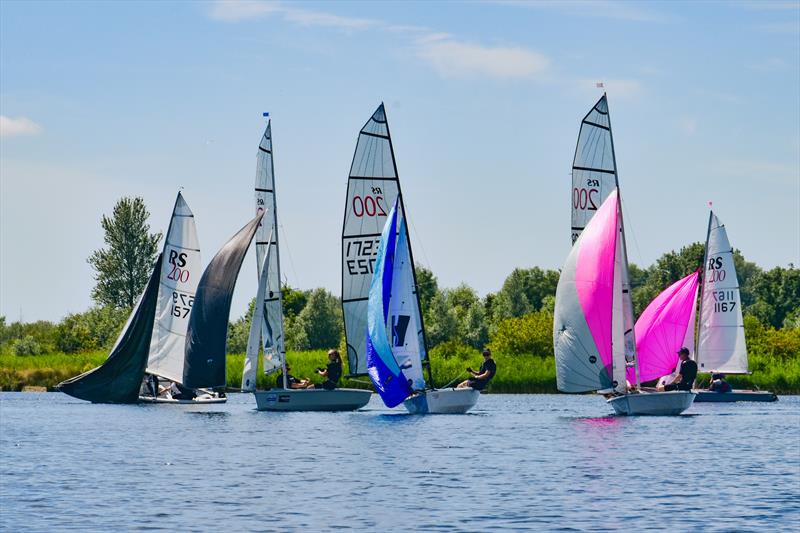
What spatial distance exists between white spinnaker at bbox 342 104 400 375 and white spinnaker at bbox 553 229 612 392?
26.5 ft

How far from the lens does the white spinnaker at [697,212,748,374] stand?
68.0 metres

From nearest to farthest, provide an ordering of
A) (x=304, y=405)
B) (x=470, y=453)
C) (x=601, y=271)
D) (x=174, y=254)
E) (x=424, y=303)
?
(x=470, y=453), (x=601, y=271), (x=304, y=405), (x=174, y=254), (x=424, y=303)

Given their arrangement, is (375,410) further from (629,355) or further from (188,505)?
(188,505)

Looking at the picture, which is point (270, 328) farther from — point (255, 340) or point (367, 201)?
point (367, 201)

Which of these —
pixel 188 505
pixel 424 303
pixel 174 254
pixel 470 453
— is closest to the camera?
pixel 188 505

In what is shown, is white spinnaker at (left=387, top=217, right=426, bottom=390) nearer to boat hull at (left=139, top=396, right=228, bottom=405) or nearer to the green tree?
boat hull at (left=139, top=396, right=228, bottom=405)

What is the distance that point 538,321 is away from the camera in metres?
88.7

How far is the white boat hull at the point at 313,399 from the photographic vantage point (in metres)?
54.9

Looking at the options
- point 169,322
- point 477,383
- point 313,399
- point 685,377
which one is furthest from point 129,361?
point 685,377

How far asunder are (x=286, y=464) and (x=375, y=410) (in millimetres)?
22723

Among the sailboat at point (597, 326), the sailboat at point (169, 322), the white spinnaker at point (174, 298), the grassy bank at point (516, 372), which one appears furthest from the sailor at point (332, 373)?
the grassy bank at point (516, 372)

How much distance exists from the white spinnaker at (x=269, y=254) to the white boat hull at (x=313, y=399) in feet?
4.38

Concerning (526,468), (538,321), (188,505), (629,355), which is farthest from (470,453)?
(538,321)

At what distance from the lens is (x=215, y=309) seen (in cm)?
5825
